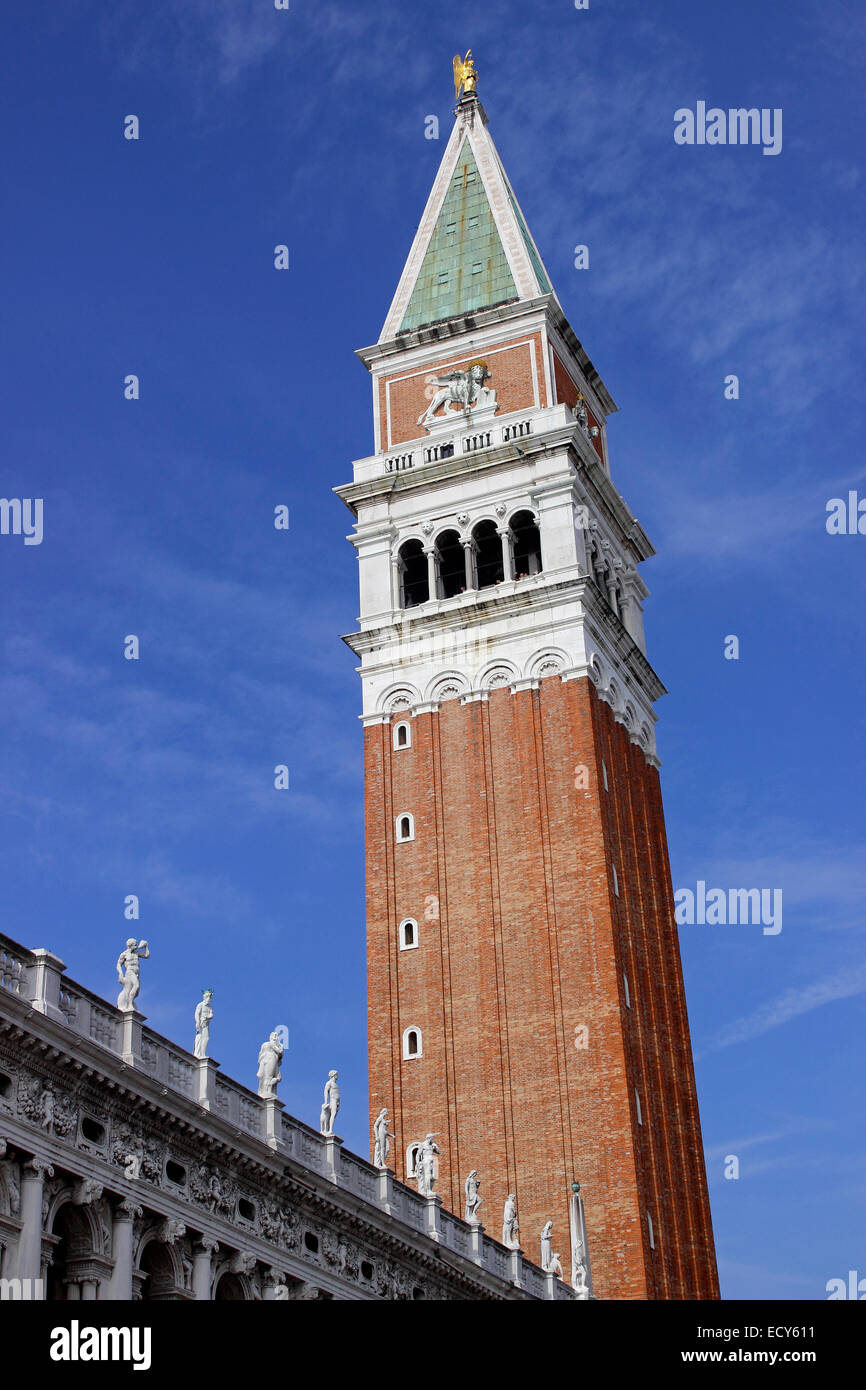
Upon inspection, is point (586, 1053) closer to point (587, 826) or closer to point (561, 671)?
point (587, 826)

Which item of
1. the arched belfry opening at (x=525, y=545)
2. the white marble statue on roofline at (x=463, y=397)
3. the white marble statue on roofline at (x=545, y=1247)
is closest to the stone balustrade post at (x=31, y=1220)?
the white marble statue on roofline at (x=545, y=1247)

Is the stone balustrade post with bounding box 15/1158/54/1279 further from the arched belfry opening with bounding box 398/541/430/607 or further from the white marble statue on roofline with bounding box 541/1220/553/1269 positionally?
the arched belfry opening with bounding box 398/541/430/607

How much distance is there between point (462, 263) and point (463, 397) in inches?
328

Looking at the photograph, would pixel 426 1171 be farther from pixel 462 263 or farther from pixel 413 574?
pixel 462 263

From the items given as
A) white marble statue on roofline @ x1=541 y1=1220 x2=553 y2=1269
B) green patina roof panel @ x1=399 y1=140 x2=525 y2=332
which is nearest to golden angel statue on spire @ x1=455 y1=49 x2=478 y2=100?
green patina roof panel @ x1=399 y1=140 x2=525 y2=332

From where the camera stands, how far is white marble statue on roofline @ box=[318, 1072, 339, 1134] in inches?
1641

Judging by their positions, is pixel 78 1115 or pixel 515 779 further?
pixel 515 779

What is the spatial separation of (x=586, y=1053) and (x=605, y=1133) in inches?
113

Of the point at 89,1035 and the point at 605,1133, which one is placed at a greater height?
the point at 605,1133

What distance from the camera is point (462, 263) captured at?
8044 cm

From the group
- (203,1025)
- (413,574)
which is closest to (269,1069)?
(203,1025)

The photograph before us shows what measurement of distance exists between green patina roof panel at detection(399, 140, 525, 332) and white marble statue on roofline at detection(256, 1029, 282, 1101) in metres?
44.5
